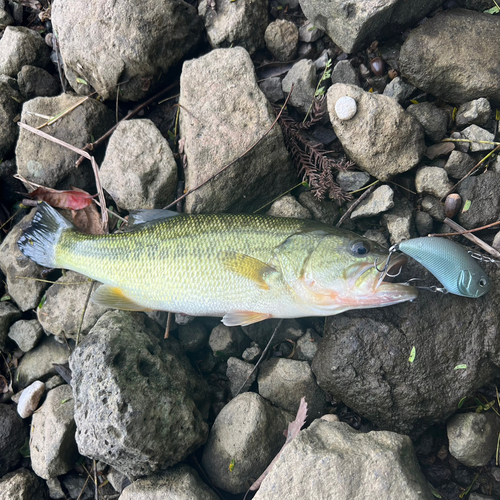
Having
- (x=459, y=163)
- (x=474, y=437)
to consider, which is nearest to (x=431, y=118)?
(x=459, y=163)

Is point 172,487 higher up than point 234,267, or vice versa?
point 234,267

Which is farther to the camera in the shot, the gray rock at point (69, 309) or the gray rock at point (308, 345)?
the gray rock at point (69, 309)

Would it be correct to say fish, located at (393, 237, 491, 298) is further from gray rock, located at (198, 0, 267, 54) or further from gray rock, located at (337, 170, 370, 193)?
gray rock, located at (198, 0, 267, 54)

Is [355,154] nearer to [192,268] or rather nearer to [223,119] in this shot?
[223,119]

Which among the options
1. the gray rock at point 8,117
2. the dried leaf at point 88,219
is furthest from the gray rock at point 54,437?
the gray rock at point 8,117

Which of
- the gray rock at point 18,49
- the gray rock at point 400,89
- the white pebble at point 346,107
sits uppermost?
the gray rock at point 18,49

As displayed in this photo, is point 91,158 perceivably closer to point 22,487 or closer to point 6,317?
point 6,317

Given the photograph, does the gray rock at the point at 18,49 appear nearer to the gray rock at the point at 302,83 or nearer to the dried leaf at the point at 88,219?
the dried leaf at the point at 88,219
